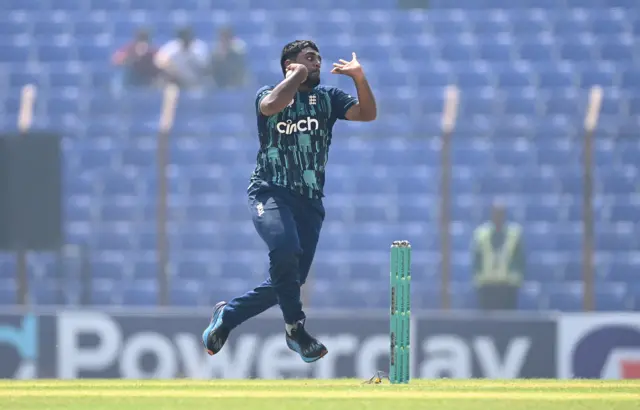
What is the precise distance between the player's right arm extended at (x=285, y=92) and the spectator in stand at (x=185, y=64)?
9.33m

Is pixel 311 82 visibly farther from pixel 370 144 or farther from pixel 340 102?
pixel 370 144

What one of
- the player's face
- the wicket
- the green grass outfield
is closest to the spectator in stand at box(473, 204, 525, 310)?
the green grass outfield

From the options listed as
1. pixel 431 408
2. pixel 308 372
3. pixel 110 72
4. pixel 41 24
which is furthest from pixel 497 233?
pixel 431 408

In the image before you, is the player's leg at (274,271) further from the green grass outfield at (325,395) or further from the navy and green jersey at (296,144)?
the green grass outfield at (325,395)

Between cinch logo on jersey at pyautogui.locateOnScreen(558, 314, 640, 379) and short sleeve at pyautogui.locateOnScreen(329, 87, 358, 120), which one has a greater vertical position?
short sleeve at pyautogui.locateOnScreen(329, 87, 358, 120)

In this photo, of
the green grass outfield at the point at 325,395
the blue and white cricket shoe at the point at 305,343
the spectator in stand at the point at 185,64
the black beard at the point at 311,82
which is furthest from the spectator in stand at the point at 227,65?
the blue and white cricket shoe at the point at 305,343

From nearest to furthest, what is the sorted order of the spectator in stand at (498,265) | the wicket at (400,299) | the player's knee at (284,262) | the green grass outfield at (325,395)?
the green grass outfield at (325,395) < the player's knee at (284,262) < the wicket at (400,299) < the spectator in stand at (498,265)

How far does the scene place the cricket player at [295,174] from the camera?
772 cm

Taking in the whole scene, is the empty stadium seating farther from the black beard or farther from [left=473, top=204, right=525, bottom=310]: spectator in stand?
the black beard

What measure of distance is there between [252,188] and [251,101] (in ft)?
25.8

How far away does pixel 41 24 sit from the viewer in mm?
18047

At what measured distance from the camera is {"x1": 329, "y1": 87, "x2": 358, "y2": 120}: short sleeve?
795 cm

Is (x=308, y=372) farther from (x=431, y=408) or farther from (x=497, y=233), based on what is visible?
(x=431, y=408)

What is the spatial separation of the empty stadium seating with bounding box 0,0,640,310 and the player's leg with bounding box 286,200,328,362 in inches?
230
